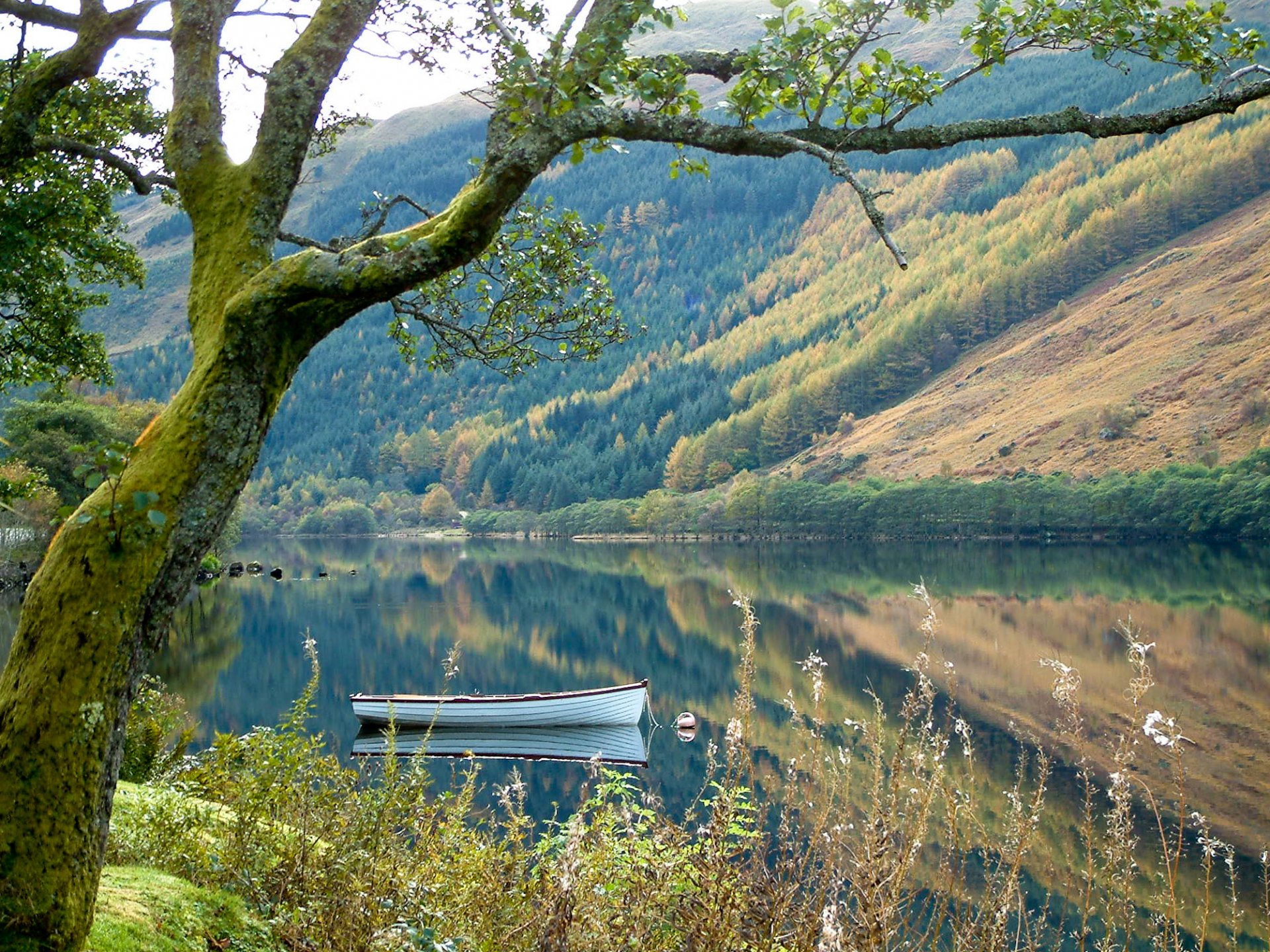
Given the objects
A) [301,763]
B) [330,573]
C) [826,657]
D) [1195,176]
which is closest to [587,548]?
[330,573]

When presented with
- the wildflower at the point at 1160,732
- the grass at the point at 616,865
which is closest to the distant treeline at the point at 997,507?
the grass at the point at 616,865

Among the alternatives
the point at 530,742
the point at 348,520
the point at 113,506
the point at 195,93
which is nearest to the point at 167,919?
the point at 113,506

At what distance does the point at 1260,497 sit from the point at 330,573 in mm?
80909

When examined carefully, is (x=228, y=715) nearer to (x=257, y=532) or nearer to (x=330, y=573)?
(x=330, y=573)

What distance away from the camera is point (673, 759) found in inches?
1017

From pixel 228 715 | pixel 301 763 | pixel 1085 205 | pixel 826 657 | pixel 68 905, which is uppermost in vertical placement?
pixel 1085 205

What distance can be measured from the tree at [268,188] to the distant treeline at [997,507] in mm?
97709

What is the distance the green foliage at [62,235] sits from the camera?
7867 millimetres

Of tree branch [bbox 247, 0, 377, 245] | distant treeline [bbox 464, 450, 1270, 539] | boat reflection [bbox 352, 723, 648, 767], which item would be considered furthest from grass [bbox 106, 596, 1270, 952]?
distant treeline [bbox 464, 450, 1270, 539]

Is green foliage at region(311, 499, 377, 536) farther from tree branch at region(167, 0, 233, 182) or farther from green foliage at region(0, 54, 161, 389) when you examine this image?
tree branch at region(167, 0, 233, 182)

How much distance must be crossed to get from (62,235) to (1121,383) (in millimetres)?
141016

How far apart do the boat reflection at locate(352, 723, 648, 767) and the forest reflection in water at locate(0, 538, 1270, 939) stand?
714mm

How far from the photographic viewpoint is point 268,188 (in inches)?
165

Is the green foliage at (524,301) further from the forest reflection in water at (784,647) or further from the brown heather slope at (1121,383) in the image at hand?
the brown heather slope at (1121,383)
